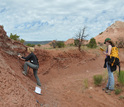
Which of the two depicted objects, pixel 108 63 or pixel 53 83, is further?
pixel 53 83

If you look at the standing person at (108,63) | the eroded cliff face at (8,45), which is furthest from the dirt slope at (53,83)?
the standing person at (108,63)

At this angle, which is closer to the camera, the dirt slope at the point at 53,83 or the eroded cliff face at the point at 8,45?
the dirt slope at the point at 53,83

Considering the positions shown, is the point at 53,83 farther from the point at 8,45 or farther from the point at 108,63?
the point at 108,63

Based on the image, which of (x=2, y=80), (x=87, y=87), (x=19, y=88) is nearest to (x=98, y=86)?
(x=87, y=87)

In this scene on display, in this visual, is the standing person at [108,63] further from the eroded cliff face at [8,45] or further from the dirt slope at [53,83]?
the eroded cliff face at [8,45]

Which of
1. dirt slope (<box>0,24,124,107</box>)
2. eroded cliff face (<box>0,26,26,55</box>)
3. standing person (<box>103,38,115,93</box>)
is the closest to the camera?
dirt slope (<box>0,24,124,107</box>)

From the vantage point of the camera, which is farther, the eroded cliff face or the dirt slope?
the eroded cliff face

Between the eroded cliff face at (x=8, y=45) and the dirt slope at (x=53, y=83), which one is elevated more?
the eroded cliff face at (x=8, y=45)

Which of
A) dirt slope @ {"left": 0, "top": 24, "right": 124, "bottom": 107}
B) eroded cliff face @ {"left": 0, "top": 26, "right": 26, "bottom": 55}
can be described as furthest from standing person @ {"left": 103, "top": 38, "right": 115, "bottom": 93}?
eroded cliff face @ {"left": 0, "top": 26, "right": 26, "bottom": 55}

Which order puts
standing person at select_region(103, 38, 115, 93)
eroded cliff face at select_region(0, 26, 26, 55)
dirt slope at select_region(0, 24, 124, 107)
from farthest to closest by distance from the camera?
eroded cliff face at select_region(0, 26, 26, 55)
standing person at select_region(103, 38, 115, 93)
dirt slope at select_region(0, 24, 124, 107)

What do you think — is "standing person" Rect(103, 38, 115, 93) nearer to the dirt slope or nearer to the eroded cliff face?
the dirt slope

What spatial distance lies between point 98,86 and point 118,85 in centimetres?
82

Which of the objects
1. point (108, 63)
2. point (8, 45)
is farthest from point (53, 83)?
point (108, 63)

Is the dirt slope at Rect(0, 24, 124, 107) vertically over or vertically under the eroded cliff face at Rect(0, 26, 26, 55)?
under
